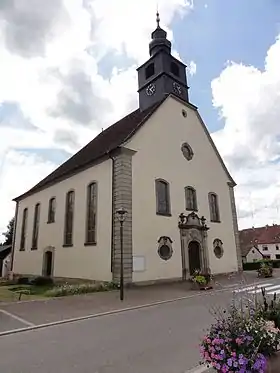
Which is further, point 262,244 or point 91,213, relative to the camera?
point 262,244

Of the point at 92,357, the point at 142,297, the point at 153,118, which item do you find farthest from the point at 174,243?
the point at 92,357

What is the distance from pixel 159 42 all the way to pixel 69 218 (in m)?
15.5

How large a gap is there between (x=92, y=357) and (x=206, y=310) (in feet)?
16.6

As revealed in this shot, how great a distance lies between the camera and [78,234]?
64.3 ft

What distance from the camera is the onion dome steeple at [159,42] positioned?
24.2 meters

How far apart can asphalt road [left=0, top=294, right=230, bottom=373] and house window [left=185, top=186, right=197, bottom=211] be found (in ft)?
39.9

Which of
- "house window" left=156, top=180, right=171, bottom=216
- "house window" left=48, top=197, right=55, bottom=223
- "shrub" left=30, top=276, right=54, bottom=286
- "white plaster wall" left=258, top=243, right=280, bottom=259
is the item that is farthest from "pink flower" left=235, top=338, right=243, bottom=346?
"white plaster wall" left=258, top=243, right=280, bottom=259

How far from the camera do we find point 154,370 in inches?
183

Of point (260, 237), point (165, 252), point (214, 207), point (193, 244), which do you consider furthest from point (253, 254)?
point (165, 252)

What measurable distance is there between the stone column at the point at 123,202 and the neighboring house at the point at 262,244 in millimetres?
48780

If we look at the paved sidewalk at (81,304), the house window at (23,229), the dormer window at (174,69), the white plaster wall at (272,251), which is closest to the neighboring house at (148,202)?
the dormer window at (174,69)

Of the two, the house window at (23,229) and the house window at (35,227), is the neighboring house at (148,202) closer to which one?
the house window at (35,227)

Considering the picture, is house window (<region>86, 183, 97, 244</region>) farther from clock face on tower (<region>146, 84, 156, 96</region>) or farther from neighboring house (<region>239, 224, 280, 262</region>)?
neighboring house (<region>239, 224, 280, 262</region>)

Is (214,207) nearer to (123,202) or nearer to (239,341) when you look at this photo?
(123,202)
